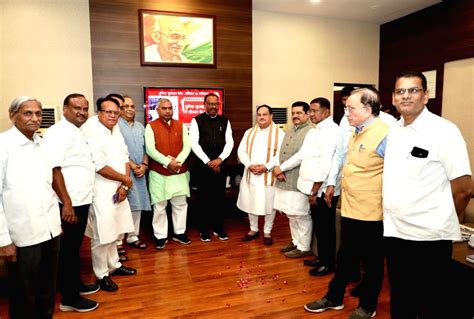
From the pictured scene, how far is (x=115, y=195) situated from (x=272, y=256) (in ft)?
5.56

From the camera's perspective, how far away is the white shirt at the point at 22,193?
5.80ft

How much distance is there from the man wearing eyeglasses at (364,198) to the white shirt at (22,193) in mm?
1853

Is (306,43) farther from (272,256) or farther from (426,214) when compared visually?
(426,214)

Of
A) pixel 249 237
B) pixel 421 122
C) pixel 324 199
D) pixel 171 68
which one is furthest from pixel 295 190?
pixel 171 68

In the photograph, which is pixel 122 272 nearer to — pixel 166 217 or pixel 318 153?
pixel 166 217

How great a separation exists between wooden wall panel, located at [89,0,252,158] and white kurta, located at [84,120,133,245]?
1874mm

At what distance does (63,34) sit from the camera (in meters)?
4.55

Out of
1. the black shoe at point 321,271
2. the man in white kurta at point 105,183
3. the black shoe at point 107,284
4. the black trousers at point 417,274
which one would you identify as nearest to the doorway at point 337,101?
the black shoe at point 321,271

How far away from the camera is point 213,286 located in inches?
114

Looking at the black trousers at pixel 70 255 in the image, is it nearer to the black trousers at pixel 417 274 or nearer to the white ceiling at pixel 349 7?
the black trousers at pixel 417 274

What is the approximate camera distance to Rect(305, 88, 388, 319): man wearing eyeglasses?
85.3 inches

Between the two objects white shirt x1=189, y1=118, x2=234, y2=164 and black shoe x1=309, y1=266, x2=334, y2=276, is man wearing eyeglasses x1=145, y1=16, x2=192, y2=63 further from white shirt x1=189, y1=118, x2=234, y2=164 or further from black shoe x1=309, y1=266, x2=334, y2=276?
black shoe x1=309, y1=266, x2=334, y2=276

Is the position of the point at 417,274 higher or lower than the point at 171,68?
lower

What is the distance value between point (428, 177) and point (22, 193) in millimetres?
2082
